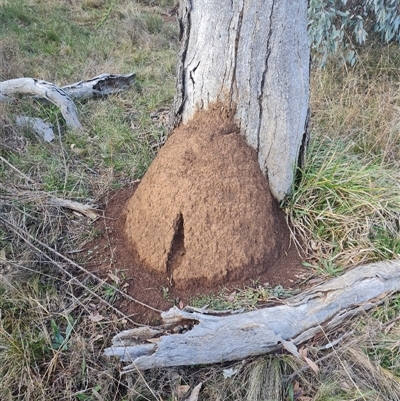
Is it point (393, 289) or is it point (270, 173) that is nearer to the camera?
point (393, 289)

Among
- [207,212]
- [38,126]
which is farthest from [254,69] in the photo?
[38,126]

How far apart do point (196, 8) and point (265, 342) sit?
5.38 ft

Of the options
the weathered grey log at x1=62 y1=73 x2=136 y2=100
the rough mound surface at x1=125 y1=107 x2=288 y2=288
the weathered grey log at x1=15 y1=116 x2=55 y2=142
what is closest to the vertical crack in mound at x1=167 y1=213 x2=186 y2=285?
the rough mound surface at x1=125 y1=107 x2=288 y2=288

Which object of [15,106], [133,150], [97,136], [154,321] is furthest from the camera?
[15,106]

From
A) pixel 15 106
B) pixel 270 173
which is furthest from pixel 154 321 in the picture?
pixel 15 106

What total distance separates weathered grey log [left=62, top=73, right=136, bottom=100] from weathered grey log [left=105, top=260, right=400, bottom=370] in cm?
291

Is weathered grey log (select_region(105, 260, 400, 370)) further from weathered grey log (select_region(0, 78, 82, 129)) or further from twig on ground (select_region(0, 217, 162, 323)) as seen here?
weathered grey log (select_region(0, 78, 82, 129))

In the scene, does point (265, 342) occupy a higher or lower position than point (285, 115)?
lower

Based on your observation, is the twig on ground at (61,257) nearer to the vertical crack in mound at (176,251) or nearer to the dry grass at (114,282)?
the dry grass at (114,282)

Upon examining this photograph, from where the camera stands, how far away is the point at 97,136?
3.52 meters

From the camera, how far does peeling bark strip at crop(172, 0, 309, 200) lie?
206cm

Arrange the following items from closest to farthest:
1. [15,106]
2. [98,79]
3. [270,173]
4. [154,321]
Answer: [154,321], [270,173], [15,106], [98,79]

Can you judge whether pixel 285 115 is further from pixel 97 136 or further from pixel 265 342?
pixel 97 136

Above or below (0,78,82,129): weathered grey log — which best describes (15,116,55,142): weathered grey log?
below
